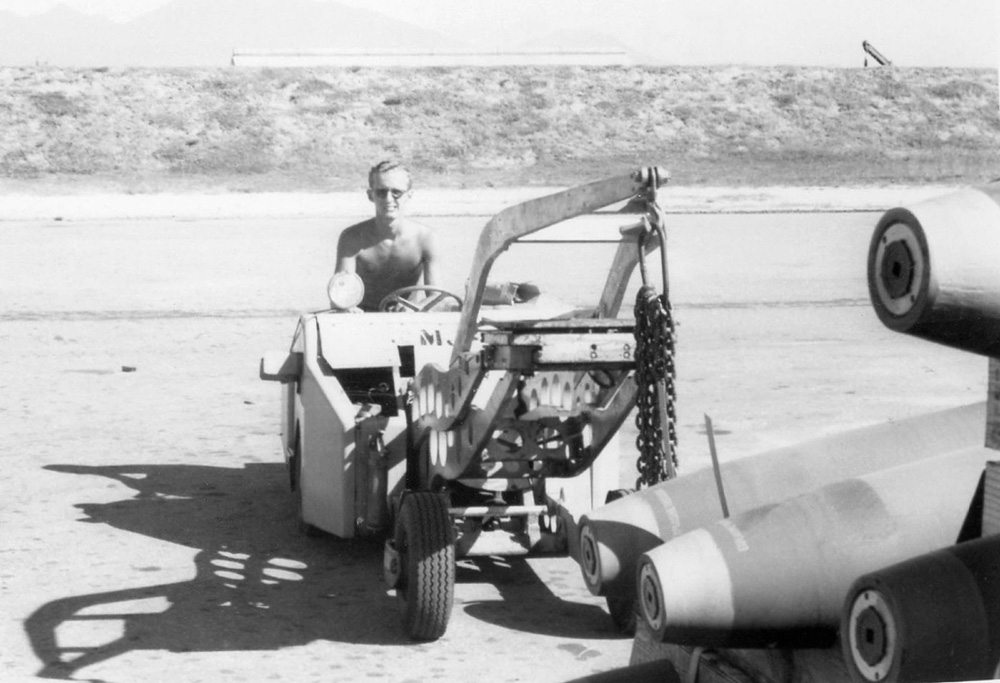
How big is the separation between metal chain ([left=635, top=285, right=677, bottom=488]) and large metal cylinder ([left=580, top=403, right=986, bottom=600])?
0.57 m

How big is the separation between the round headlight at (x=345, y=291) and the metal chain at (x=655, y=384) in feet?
8.47

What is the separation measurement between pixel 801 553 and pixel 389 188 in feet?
13.8

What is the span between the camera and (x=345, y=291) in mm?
6070

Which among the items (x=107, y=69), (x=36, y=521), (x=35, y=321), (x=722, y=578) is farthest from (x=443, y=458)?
(x=107, y=69)

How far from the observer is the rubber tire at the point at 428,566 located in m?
4.88

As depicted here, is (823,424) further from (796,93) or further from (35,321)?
(796,93)

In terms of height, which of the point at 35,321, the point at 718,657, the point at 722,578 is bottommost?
the point at 35,321

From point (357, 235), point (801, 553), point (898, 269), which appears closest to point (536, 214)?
point (801, 553)

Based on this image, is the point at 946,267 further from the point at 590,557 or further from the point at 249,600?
the point at 249,600

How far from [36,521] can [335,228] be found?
17.7 m

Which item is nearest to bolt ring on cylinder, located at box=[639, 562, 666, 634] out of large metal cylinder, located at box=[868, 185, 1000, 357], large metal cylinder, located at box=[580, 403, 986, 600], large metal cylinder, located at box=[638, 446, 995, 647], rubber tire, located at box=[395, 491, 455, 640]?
large metal cylinder, located at box=[638, 446, 995, 647]

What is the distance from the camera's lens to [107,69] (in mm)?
43188

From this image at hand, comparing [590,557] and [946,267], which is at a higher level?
[946,267]

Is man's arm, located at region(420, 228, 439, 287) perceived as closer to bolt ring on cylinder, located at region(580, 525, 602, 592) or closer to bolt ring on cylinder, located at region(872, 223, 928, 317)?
bolt ring on cylinder, located at region(580, 525, 602, 592)
